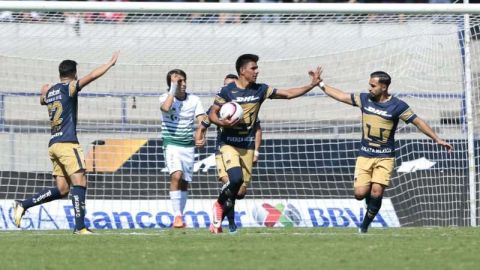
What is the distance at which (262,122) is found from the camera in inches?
755

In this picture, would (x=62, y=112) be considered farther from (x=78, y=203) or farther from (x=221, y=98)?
(x=221, y=98)

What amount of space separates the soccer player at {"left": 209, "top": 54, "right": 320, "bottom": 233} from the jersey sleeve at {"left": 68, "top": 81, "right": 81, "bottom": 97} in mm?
1649

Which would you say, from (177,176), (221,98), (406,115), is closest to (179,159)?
(177,176)

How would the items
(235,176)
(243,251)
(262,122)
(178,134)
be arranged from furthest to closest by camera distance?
(262,122), (178,134), (235,176), (243,251)

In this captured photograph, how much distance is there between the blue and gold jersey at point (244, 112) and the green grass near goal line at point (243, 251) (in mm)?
1261

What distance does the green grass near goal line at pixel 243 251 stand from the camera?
896cm

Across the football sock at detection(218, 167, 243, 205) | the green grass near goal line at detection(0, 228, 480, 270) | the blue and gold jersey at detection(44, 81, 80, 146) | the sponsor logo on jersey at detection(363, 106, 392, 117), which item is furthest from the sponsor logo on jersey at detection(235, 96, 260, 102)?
the blue and gold jersey at detection(44, 81, 80, 146)

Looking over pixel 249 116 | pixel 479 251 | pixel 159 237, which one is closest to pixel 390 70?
pixel 249 116

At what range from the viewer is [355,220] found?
1677 centimetres

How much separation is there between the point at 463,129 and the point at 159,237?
21.5 feet

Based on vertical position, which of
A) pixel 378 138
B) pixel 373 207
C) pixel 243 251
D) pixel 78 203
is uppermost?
pixel 378 138

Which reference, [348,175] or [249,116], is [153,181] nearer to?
[348,175]

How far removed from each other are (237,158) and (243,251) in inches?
123

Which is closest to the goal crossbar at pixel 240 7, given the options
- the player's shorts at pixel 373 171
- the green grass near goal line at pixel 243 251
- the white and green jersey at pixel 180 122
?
the white and green jersey at pixel 180 122
